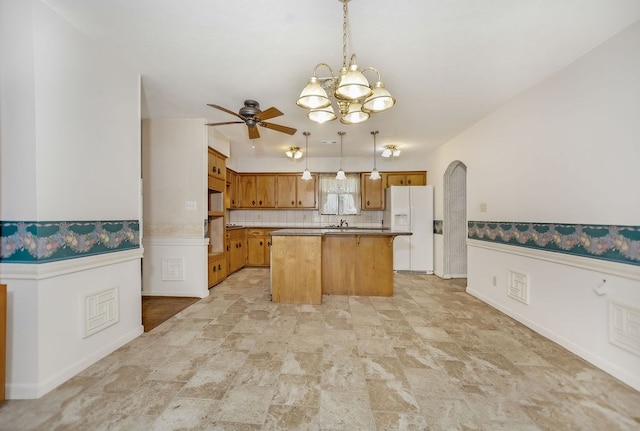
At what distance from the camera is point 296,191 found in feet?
20.6

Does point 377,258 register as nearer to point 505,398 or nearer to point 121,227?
point 505,398

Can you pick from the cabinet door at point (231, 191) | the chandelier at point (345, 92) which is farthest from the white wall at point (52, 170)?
the cabinet door at point (231, 191)

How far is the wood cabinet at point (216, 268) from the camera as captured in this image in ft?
13.7

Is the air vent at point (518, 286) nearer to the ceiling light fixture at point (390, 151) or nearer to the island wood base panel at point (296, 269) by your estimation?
the island wood base panel at point (296, 269)

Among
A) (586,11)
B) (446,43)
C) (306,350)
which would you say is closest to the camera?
(586,11)

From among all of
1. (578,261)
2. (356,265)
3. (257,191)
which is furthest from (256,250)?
(578,261)

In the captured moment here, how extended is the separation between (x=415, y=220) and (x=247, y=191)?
4050 mm

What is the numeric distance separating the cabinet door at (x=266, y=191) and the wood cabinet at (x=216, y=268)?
1.91 m

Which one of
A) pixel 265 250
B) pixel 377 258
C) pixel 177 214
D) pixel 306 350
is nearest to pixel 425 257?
pixel 377 258

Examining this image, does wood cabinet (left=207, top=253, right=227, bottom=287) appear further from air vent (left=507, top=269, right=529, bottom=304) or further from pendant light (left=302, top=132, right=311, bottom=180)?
air vent (left=507, top=269, right=529, bottom=304)

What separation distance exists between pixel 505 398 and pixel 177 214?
420 cm

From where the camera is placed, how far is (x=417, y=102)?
3207 mm

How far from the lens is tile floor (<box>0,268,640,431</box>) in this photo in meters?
1.50

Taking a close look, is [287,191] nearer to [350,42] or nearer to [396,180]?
[396,180]
